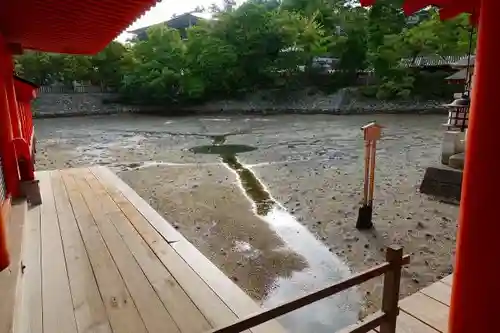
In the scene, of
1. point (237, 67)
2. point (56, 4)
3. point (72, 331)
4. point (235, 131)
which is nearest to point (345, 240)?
point (72, 331)

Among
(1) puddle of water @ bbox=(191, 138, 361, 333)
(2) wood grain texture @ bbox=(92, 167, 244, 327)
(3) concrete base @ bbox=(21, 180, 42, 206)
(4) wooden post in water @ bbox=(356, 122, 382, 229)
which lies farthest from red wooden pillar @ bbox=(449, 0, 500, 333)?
(3) concrete base @ bbox=(21, 180, 42, 206)

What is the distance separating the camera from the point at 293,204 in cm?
658

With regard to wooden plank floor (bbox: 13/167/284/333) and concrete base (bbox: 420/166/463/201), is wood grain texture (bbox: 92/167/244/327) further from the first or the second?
concrete base (bbox: 420/166/463/201)

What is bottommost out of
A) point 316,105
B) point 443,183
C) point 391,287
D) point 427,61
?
point 443,183

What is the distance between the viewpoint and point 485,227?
140 cm

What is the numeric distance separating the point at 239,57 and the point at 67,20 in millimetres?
22524

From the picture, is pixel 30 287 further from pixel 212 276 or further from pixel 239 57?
pixel 239 57

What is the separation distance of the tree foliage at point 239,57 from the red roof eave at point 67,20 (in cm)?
2005

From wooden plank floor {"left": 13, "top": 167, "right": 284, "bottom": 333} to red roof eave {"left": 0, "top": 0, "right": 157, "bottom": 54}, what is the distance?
6.83ft

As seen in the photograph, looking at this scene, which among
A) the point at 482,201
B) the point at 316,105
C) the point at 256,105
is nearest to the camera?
the point at 482,201

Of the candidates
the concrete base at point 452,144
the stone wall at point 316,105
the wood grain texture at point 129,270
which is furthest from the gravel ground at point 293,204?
the stone wall at point 316,105

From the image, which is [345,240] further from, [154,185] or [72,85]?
[72,85]

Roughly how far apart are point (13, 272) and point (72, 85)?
25260 millimetres

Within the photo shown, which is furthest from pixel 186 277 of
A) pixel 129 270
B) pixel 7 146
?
pixel 7 146
